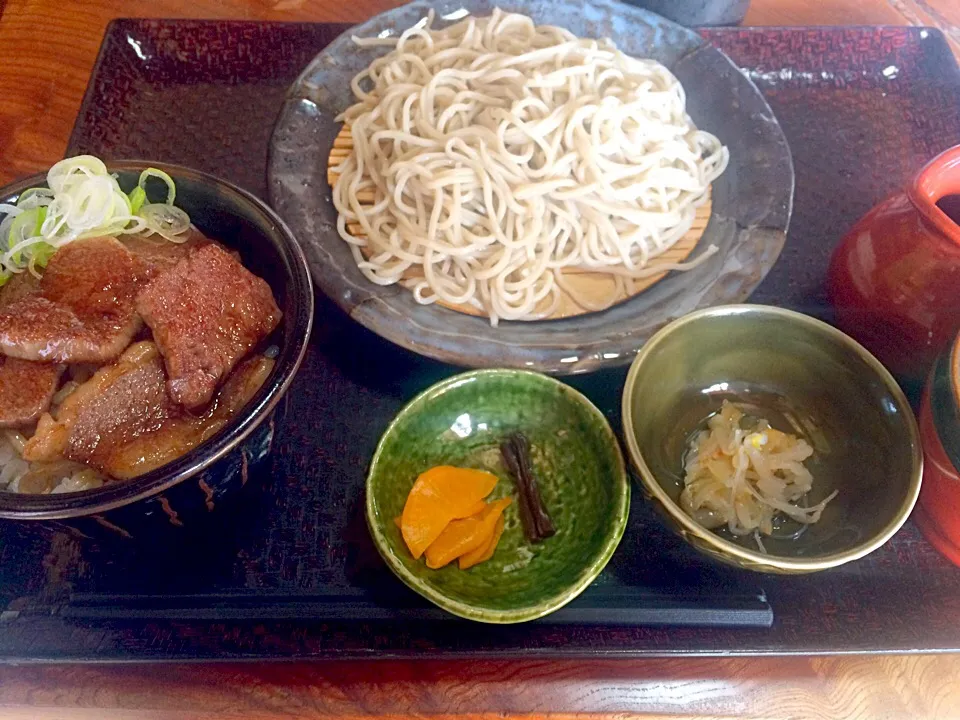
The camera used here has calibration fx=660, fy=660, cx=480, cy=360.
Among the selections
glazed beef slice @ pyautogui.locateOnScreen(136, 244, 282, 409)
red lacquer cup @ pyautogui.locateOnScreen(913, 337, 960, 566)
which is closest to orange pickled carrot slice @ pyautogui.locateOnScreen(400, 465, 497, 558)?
glazed beef slice @ pyautogui.locateOnScreen(136, 244, 282, 409)

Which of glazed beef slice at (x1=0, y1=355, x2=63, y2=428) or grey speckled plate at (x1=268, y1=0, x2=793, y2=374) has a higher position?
grey speckled plate at (x1=268, y1=0, x2=793, y2=374)

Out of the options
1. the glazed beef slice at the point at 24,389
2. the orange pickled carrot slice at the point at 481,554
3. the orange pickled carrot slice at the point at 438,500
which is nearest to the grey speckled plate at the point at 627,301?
the orange pickled carrot slice at the point at 438,500

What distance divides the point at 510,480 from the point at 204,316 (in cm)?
81

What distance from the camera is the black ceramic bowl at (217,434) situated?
1.17m

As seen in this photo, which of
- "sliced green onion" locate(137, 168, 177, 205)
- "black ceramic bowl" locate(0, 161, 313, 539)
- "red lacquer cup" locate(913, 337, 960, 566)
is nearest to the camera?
"black ceramic bowl" locate(0, 161, 313, 539)

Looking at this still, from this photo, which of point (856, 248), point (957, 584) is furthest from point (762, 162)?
point (957, 584)

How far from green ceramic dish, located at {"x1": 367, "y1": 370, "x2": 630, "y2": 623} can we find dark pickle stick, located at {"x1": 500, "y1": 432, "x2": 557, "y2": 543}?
21mm

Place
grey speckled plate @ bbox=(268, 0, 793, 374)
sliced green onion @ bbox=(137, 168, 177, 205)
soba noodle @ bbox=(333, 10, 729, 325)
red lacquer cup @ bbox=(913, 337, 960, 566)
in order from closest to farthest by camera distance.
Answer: red lacquer cup @ bbox=(913, 337, 960, 566), sliced green onion @ bbox=(137, 168, 177, 205), grey speckled plate @ bbox=(268, 0, 793, 374), soba noodle @ bbox=(333, 10, 729, 325)

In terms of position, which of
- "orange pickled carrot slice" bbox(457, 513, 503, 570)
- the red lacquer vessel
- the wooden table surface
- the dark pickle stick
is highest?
the red lacquer vessel

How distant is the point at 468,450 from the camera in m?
1.69

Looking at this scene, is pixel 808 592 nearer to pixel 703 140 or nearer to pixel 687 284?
pixel 687 284

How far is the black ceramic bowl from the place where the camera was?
1165 mm

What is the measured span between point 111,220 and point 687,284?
152 cm

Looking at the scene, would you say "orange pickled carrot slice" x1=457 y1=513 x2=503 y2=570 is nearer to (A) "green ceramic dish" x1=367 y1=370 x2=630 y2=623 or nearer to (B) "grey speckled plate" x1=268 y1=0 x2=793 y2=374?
(A) "green ceramic dish" x1=367 y1=370 x2=630 y2=623
